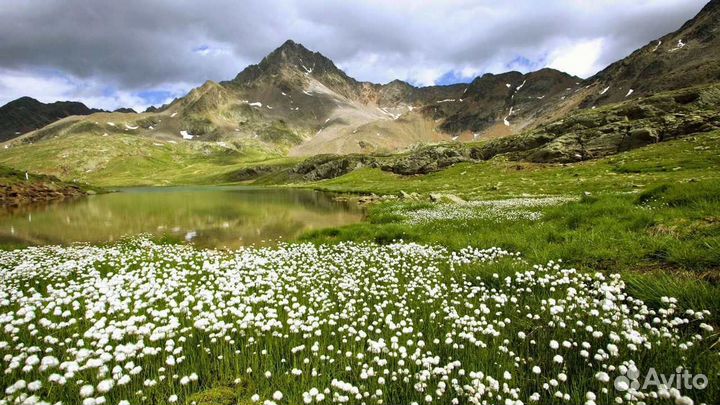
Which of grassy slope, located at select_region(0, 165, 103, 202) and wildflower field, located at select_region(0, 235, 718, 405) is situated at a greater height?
wildflower field, located at select_region(0, 235, 718, 405)

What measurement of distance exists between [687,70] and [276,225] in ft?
858

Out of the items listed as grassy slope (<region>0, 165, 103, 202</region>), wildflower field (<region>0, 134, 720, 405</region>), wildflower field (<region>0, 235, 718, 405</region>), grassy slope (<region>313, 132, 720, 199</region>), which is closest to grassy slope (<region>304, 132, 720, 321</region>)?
wildflower field (<region>0, 134, 720, 405</region>)

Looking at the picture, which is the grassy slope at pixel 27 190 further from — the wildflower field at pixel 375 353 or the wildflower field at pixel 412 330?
the wildflower field at pixel 375 353

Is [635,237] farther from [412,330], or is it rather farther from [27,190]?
[27,190]

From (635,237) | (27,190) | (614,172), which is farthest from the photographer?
(27,190)

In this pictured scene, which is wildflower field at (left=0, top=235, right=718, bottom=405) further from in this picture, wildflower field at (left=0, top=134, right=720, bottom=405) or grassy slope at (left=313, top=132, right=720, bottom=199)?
grassy slope at (left=313, top=132, right=720, bottom=199)

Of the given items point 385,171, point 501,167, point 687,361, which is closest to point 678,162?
point 501,167

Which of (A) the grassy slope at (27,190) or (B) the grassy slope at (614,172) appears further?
(A) the grassy slope at (27,190)

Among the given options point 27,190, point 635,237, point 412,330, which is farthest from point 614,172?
point 27,190

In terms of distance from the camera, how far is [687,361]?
4.75 meters

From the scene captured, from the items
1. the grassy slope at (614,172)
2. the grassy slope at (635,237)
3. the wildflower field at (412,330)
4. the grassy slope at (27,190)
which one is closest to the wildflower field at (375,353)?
the wildflower field at (412,330)

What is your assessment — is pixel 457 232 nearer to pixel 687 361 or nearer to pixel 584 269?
pixel 584 269

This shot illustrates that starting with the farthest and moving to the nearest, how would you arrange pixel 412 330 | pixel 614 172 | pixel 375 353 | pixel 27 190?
pixel 27 190, pixel 614 172, pixel 412 330, pixel 375 353

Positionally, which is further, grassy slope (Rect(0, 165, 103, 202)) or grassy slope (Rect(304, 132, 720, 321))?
grassy slope (Rect(0, 165, 103, 202))
